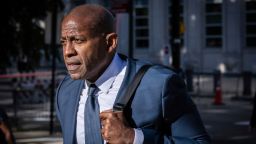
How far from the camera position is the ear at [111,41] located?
2.16 metres

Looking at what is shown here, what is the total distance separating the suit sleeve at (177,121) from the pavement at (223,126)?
27.5 ft

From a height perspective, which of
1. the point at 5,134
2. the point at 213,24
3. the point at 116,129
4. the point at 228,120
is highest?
the point at 213,24

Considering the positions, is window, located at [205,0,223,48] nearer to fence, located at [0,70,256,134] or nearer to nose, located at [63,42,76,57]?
fence, located at [0,70,256,134]

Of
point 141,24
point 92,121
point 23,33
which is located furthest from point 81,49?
point 141,24

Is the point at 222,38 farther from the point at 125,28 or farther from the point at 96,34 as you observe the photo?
the point at 96,34

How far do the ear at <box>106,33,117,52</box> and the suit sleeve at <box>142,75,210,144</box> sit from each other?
27 cm

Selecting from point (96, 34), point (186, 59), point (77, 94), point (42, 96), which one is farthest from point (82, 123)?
point (186, 59)

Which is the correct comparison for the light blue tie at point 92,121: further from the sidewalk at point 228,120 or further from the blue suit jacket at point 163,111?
the sidewalk at point 228,120

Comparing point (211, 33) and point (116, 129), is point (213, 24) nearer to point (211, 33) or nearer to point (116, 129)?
point (211, 33)

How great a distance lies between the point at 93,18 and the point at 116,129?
0.44m

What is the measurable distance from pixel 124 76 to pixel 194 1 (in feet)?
107

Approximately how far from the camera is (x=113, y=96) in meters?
2.17

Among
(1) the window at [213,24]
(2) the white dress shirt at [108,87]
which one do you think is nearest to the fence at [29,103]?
(2) the white dress shirt at [108,87]

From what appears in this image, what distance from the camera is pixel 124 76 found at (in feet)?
7.21
